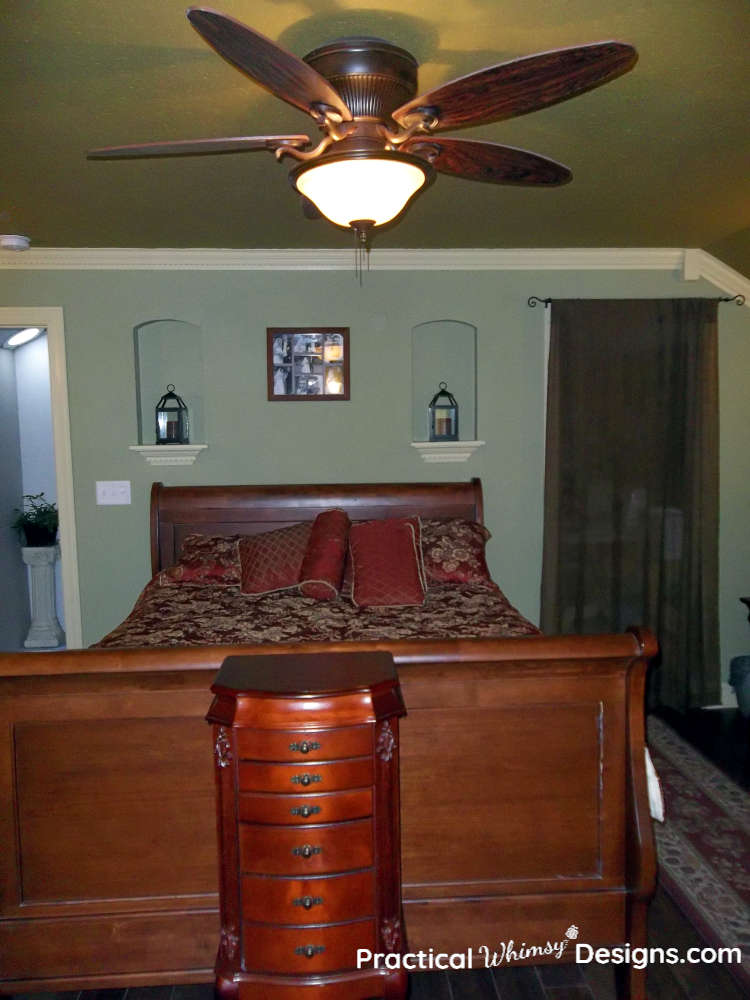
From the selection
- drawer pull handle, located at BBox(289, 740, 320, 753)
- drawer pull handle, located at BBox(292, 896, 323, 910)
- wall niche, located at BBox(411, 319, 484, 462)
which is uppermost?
wall niche, located at BBox(411, 319, 484, 462)

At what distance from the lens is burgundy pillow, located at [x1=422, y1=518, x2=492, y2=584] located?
3.60m

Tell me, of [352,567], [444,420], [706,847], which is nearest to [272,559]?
[352,567]

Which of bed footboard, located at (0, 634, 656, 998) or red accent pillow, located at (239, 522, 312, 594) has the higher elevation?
red accent pillow, located at (239, 522, 312, 594)

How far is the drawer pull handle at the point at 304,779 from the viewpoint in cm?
170

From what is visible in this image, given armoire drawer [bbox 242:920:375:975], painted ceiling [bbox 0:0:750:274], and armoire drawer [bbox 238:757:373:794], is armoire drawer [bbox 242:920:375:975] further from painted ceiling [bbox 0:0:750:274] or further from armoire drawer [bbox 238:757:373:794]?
painted ceiling [bbox 0:0:750:274]

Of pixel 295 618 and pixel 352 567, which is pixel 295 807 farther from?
pixel 352 567

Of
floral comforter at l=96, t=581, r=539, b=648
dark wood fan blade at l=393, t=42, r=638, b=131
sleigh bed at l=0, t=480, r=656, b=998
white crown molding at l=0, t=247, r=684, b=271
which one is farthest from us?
white crown molding at l=0, t=247, r=684, b=271

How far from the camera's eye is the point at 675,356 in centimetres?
400

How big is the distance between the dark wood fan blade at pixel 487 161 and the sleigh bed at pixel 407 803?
3.92ft

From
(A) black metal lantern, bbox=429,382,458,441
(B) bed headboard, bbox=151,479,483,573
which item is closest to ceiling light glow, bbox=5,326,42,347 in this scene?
(B) bed headboard, bbox=151,479,483,573

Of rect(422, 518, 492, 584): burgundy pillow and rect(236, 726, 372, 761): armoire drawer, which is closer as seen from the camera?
rect(236, 726, 372, 761): armoire drawer

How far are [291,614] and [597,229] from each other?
A: 90.4 inches

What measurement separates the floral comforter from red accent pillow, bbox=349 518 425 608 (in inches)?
2.3

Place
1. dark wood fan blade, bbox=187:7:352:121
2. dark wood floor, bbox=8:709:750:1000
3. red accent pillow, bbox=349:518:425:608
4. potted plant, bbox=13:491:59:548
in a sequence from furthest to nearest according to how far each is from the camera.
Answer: potted plant, bbox=13:491:59:548 → red accent pillow, bbox=349:518:425:608 → dark wood floor, bbox=8:709:750:1000 → dark wood fan blade, bbox=187:7:352:121
